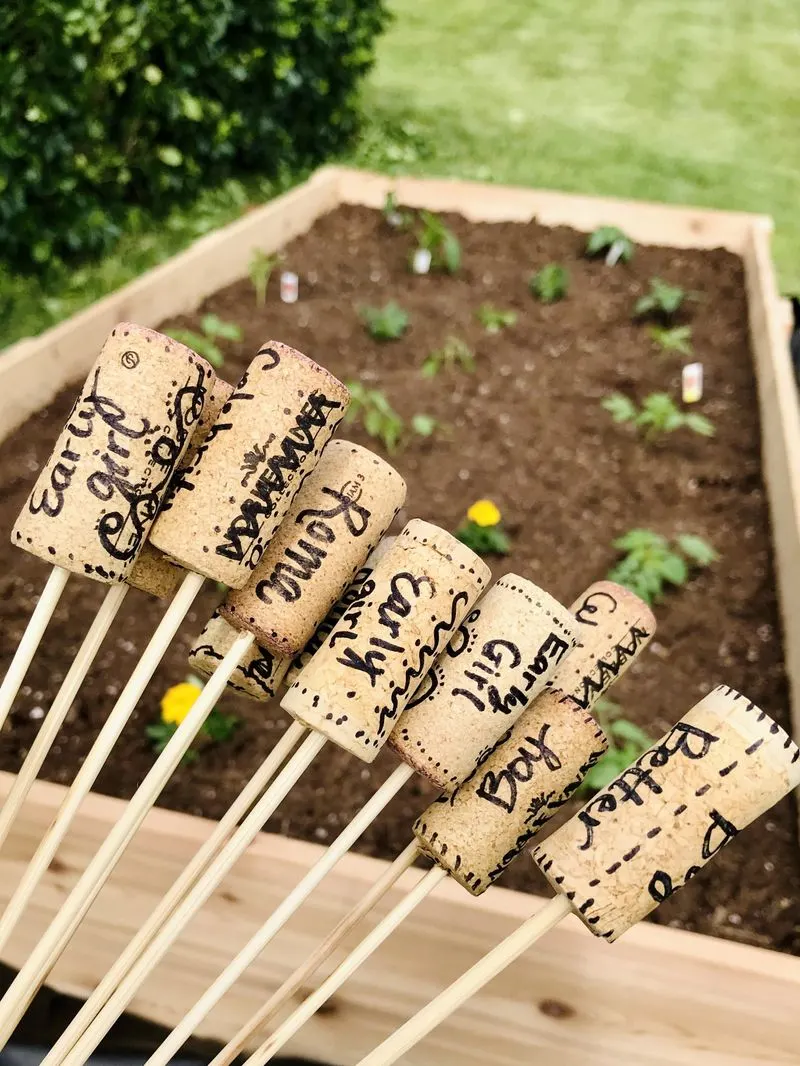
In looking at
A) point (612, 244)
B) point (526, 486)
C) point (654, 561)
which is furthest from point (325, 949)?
point (612, 244)

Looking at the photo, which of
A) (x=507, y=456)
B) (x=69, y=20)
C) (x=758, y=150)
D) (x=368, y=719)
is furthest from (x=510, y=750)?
(x=758, y=150)

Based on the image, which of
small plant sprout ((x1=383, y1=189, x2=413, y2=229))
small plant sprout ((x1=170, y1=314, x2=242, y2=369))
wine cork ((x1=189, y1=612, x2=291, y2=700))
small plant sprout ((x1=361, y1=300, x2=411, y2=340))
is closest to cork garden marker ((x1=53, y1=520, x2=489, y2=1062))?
wine cork ((x1=189, y1=612, x2=291, y2=700))

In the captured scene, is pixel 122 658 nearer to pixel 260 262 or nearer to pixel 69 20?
pixel 260 262

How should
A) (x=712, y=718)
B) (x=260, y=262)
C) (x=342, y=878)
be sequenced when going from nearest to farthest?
(x=712, y=718)
(x=342, y=878)
(x=260, y=262)

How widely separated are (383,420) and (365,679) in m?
1.48

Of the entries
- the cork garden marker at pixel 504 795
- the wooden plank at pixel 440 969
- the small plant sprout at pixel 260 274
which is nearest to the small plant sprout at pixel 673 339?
the small plant sprout at pixel 260 274

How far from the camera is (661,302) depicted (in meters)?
2.46

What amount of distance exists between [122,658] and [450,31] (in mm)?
4195

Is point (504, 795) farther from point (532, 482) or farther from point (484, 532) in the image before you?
point (532, 482)

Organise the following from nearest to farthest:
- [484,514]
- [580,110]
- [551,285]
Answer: [484,514] → [551,285] → [580,110]

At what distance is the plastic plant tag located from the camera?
2.23 metres

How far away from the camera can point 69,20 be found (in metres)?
2.19

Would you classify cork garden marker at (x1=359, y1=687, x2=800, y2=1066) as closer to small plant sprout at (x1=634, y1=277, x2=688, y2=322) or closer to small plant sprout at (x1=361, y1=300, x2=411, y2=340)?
small plant sprout at (x1=361, y1=300, x2=411, y2=340)

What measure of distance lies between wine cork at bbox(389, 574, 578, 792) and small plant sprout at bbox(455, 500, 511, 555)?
3.46ft
